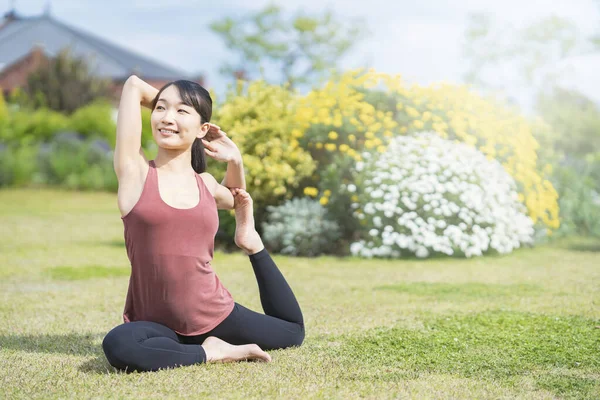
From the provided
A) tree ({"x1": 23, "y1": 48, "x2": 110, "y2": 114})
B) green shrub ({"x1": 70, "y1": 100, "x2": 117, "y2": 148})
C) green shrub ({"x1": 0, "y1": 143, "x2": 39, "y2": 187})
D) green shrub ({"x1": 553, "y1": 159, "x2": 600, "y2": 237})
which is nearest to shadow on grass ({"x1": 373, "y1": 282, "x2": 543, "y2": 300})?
green shrub ({"x1": 553, "y1": 159, "x2": 600, "y2": 237})

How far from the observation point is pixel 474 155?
33.9ft

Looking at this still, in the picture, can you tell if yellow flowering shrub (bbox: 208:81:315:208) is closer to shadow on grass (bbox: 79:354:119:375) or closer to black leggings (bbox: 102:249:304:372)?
black leggings (bbox: 102:249:304:372)

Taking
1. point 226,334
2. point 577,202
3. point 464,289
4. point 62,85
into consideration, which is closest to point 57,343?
point 226,334

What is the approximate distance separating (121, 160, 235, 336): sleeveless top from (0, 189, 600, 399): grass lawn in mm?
291

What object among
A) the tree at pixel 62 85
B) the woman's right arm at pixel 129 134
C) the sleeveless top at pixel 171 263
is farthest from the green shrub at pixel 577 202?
the tree at pixel 62 85

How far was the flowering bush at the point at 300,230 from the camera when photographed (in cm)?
959

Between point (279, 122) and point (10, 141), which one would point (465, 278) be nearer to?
point (279, 122)

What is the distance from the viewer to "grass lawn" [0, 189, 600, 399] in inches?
141

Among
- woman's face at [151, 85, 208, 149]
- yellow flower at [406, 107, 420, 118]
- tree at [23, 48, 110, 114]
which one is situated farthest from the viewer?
tree at [23, 48, 110, 114]

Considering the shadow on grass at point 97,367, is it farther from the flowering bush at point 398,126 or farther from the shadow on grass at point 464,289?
the flowering bush at point 398,126

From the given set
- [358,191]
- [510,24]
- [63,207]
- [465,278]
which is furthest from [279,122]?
[510,24]

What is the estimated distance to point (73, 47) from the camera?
45188 mm

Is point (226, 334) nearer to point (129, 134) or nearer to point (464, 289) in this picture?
point (129, 134)

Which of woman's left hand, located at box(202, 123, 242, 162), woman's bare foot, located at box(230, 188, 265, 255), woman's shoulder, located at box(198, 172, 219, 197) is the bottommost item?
woman's bare foot, located at box(230, 188, 265, 255)
